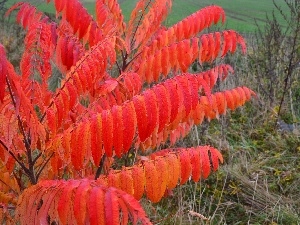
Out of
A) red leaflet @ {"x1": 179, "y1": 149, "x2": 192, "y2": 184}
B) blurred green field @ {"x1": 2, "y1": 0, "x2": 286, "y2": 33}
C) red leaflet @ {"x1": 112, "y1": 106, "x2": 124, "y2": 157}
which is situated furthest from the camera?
blurred green field @ {"x1": 2, "y1": 0, "x2": 286, "y2": 33}

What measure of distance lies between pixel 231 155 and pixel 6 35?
8.07 metres

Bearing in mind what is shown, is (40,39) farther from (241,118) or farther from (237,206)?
(241,118)

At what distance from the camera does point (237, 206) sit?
3789 millimetres

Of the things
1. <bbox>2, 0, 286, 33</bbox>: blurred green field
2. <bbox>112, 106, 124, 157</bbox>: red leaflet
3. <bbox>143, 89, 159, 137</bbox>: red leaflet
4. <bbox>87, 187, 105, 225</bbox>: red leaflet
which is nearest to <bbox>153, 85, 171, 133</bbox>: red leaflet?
<bbox>143, 89, 159, 137</bbox>: red leaflet

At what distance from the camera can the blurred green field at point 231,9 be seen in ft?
44.9

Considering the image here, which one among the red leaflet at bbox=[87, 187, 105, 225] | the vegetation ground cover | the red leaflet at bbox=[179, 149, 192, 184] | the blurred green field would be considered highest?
the blurred green field

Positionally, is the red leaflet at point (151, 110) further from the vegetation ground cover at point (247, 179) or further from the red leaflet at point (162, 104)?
the vegetation ground cover at point (247, 179)

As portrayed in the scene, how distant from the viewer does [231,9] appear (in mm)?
15328

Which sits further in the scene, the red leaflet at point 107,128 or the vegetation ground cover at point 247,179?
the vegetation ground cover at point 247,179


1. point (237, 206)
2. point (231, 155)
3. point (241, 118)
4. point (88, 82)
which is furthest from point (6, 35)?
point (88, 82)

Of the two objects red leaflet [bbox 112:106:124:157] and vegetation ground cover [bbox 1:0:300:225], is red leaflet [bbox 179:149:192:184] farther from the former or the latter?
red leaflet [bbox 112:106:124:157]

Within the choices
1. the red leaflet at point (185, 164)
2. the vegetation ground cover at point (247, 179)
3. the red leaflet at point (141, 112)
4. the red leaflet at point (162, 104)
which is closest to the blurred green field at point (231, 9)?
the vegetation ground cover at point (247, 179)

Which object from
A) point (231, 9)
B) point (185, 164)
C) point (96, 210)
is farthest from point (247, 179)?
point (231, 9)

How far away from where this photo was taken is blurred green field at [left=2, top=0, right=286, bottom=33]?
539 inches
